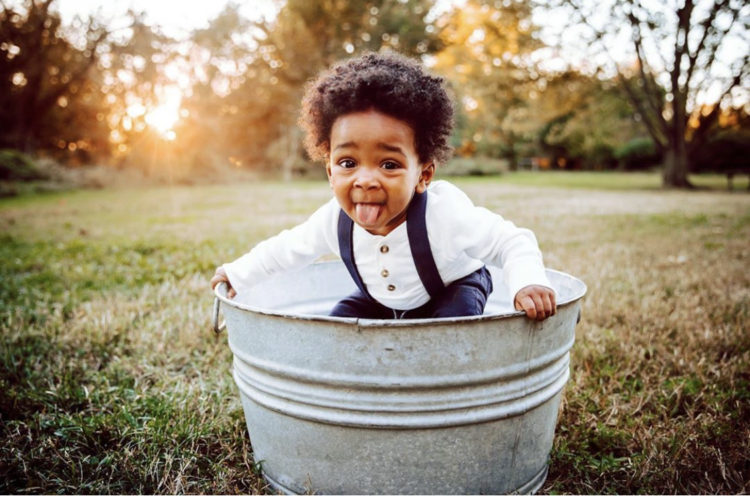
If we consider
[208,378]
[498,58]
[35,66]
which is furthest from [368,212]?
[35,66]

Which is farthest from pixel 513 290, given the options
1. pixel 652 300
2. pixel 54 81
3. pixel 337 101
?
pixel 54 81

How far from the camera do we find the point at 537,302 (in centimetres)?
129

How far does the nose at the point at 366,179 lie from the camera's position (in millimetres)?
1521

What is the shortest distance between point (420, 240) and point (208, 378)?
1.05 m

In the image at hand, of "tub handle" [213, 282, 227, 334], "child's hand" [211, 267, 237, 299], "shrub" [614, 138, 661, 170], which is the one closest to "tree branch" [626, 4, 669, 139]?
"shrub" [614, 138, 661, 170]

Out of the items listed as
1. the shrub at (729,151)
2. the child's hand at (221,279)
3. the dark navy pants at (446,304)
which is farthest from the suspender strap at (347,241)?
the shrub at (729,151)

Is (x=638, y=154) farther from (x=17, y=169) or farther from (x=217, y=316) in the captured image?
(x=217, y=316)

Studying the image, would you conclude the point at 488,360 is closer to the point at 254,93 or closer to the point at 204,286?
the point at 204,286

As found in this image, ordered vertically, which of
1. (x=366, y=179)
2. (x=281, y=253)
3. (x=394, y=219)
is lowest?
(x=281, y=253)

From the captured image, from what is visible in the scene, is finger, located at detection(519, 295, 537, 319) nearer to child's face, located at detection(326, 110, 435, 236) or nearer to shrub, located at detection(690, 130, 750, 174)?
child's face, located at detection(326, 110, 435, 236)

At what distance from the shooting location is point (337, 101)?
5.14 feet

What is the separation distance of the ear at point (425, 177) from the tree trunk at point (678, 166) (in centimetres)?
1501

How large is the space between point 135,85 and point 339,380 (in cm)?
1952

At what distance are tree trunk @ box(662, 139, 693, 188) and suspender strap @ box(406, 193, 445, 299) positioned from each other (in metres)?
15.1
